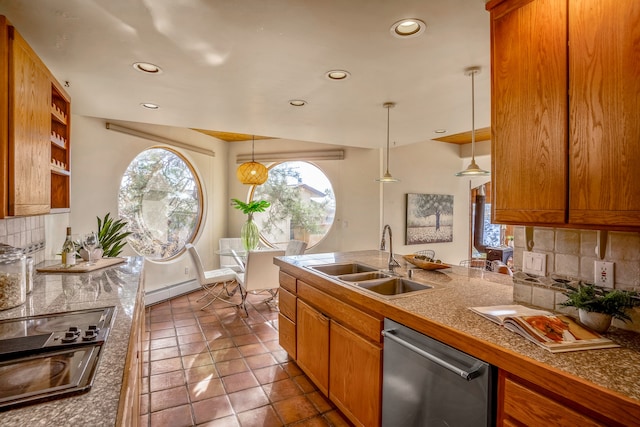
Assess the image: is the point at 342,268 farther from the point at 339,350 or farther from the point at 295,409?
the point at 295,409

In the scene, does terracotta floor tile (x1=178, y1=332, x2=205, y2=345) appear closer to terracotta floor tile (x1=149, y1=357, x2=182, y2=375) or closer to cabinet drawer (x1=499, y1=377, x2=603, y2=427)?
terracotta floor tile (x1=149, y1=357, x2=182, y2=375)

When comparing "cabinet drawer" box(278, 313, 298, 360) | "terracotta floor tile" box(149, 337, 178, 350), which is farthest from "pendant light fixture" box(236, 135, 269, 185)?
"cabinet drawer" box(278, 313, 298, 360)

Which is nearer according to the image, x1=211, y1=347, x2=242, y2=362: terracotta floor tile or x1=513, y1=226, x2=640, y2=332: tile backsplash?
x1=513, y1=226, x2=640, y2=332: tile backsplash

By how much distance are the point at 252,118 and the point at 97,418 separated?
9.81 ft

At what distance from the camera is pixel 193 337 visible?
3.31m

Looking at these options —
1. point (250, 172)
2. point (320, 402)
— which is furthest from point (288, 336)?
point (250, 172)

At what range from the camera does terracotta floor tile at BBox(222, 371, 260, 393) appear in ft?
7.93

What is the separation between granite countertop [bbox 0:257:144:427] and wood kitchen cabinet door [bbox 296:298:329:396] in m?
1.15

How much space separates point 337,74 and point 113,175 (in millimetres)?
3211

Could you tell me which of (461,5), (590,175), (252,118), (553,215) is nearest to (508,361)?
(553,215)

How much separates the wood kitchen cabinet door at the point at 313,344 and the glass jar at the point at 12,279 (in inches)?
62.8

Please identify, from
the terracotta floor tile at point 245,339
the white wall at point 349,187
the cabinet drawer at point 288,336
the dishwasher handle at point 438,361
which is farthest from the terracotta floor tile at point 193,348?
the dishwasher handle at point 438,361

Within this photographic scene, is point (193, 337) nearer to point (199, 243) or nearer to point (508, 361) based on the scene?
point (199, 243)

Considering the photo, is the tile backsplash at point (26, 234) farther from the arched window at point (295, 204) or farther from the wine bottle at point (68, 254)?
the arched window at point (295, 204)
